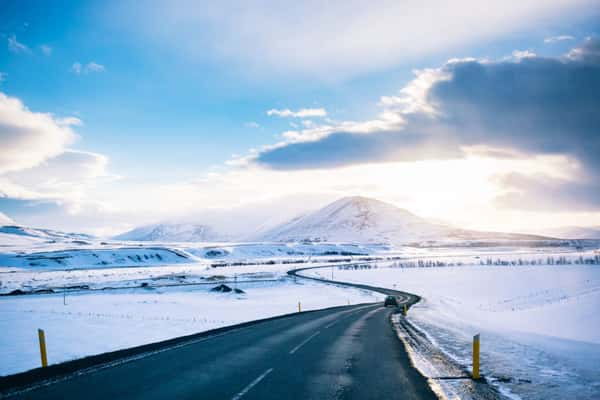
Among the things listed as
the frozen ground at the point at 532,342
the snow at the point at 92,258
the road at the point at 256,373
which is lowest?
the snow at the point at 92,258

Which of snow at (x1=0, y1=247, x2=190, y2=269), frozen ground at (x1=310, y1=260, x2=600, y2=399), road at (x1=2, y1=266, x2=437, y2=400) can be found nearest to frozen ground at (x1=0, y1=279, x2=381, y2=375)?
road at (x1=2, y1=266, x2=437, y2=400)

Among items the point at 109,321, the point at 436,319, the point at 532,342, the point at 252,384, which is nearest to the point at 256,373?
the point at 252,384

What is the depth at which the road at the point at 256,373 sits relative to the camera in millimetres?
9594

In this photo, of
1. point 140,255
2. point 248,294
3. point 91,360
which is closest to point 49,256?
point 140,255

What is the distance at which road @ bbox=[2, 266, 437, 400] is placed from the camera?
959 cm

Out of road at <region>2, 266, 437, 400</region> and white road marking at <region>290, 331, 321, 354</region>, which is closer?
road at <region>2, 266, 437, 400</region>

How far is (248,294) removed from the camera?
183 ft

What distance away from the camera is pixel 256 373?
11547mm

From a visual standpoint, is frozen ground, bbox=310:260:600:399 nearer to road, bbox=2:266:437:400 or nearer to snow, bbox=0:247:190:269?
road, bbox=2:266:437:400

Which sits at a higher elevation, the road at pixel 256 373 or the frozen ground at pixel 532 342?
the road at pixel 256 373

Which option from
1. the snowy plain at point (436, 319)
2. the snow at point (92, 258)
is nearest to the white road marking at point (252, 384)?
the snowy plain at point (436, 319)

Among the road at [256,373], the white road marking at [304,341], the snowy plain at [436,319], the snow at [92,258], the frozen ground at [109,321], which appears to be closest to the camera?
the road at [256,373]

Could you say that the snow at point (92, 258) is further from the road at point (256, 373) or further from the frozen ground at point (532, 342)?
the road at point (256, 373)

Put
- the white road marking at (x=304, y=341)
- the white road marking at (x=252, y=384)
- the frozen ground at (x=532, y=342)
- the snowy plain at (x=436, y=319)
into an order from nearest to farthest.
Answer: the white road marking at (x=252, y=384) < the frozen ground at (x=532, y=342) < the snowy plain at (x=436, y=319) < the white road marking at (x=304, y=341)
